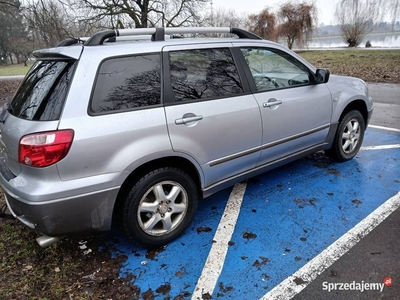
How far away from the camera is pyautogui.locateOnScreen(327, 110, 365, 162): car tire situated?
4070 mm

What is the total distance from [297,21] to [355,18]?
4.93 m

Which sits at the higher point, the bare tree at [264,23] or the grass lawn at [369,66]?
the bare tree at [264,23]

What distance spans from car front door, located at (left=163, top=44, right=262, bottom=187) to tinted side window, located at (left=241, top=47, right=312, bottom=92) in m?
0.28

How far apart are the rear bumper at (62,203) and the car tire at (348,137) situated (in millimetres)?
3130

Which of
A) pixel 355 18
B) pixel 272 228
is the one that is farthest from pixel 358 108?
pixel 355 18

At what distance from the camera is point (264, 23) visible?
28.0 m

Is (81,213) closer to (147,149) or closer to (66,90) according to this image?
(147,149)

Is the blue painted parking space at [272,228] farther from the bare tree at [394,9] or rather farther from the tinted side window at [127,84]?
the bare tree at [394,9]

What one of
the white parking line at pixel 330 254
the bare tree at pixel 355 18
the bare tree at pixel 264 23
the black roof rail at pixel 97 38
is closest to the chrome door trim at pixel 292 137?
the white parking line at pixel 330 254

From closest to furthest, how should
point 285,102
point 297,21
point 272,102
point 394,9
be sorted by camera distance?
point 272,102, point 285,102, point 394,9, point 297,21

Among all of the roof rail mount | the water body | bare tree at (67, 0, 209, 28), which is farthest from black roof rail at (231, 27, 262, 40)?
the water body

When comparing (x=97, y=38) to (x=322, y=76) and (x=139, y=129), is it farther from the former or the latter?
(x=322, y=76)

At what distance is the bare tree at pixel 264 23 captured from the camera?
27641 mm

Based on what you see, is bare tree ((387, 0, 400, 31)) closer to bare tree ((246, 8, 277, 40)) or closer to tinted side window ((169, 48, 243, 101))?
bare tree ((246, 8, 277, 40))
